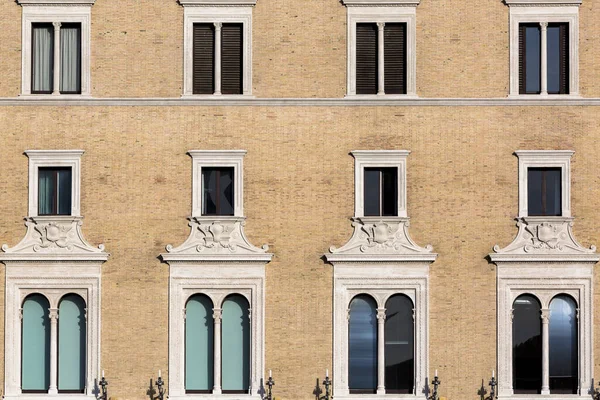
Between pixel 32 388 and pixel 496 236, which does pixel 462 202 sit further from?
pixel 32 388

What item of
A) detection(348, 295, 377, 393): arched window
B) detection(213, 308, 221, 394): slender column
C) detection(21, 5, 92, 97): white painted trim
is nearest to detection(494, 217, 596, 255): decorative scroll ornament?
detection(348, 295, 377, 393): arched window

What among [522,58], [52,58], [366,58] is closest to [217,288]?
[366,58]

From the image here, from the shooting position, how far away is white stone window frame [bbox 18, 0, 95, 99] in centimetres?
3206

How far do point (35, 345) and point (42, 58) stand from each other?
7752 mm

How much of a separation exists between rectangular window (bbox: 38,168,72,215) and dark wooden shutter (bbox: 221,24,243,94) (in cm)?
493

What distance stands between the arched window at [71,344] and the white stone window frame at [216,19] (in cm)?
650

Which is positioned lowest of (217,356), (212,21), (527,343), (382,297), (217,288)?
(217,356)

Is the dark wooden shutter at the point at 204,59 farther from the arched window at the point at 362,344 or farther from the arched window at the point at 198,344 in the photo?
the arched window at the point at 362,344

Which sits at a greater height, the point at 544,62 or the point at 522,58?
the point at 522,58

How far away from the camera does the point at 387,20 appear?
105 feet

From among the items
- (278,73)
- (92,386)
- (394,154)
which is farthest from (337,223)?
(92,386)

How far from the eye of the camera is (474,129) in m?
31.9

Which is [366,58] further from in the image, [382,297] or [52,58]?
[52,58]

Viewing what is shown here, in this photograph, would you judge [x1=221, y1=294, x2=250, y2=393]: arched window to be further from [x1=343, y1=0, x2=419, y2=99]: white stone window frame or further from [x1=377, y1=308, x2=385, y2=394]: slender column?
[x1=343, y1=0, x2=419, y2=99]: white stone window frame
